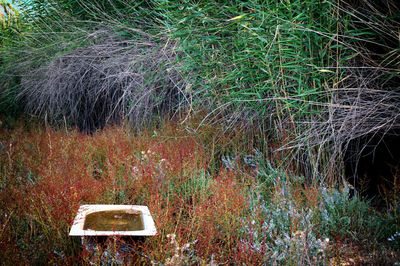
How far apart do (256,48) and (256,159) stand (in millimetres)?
908

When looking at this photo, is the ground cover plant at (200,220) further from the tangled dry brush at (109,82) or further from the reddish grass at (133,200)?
the tangled dry brush at (109,82)

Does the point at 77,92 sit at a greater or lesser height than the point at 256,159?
greater

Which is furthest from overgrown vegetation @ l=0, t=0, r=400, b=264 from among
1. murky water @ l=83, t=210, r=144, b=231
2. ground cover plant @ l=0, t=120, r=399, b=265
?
murky water @ l=83, t=210, r=144, b=231

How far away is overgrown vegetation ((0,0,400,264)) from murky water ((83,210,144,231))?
0.12 metres

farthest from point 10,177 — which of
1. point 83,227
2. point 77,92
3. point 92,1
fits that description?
point 92,1

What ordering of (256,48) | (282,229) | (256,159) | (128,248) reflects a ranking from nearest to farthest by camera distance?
(128,248), (282,229), (256,48), (256,159)

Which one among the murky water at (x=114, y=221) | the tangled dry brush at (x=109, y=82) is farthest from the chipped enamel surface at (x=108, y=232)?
the tangled dry brush at (x=109, y=82)

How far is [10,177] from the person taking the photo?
2.78 metres

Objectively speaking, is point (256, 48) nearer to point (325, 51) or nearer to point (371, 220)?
point (325, 51)

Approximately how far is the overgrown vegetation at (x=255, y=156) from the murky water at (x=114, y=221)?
0.39ft

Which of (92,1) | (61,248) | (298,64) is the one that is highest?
(92,1)

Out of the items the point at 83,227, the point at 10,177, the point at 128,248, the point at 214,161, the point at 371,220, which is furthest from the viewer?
the point at 214,161

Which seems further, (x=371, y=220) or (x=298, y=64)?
(x=298, y=64)

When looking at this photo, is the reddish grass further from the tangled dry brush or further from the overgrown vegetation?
the tangled dry brush
